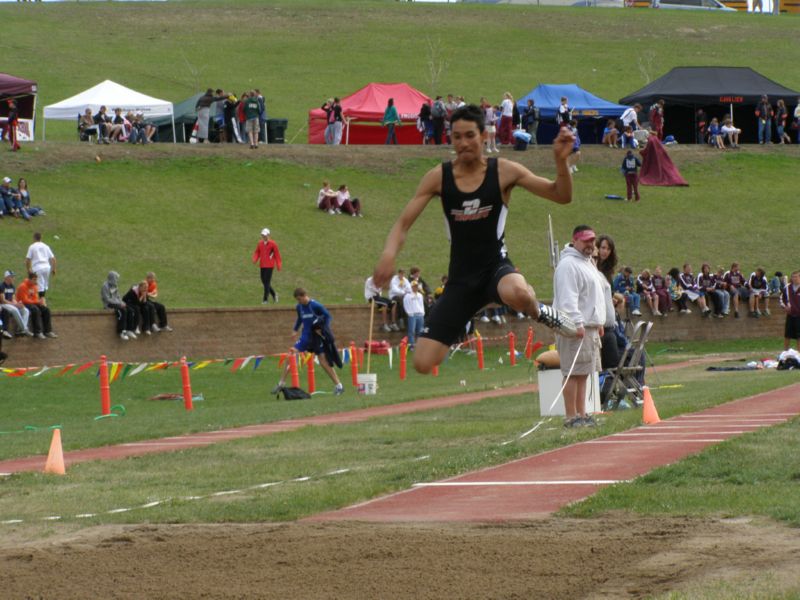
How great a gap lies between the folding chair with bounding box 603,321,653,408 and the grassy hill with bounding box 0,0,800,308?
17342 millimetres

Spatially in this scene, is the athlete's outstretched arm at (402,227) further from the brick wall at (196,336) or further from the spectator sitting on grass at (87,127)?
the spectator sitting on grass at (87,127)

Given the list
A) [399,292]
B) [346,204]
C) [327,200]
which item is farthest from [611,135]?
[399,292]

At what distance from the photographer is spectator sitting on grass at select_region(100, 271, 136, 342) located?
29.7m

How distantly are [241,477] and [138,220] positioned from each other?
1148 inches

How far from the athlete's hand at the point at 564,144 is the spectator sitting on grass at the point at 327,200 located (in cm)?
3550

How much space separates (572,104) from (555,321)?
4426cm

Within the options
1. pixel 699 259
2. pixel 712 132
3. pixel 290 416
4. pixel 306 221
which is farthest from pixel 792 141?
pixel 290 416

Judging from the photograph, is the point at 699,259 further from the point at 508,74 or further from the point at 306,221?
the point at 508,74

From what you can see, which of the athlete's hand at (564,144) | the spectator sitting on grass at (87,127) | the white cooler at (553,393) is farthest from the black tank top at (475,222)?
the spectator sitting on grass at (87,127)

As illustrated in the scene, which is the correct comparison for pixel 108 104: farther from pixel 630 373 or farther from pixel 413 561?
pixel 413 561

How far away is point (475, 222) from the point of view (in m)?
8.80

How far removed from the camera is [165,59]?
240 feet

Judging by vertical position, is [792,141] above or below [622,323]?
above

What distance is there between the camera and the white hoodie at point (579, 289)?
13.5 m
